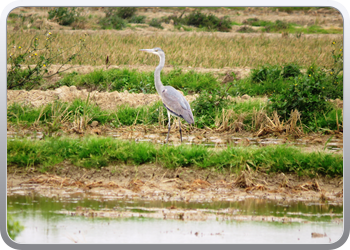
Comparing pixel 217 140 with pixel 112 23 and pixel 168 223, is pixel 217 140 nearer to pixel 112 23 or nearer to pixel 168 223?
pixel 168 223

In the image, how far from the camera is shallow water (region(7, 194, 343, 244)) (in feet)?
14.8

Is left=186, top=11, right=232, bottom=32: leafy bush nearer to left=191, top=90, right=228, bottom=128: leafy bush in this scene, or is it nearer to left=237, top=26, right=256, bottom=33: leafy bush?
left=237, top=26, right=256, bottom=33: leafy bush

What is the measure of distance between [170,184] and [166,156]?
605 mm

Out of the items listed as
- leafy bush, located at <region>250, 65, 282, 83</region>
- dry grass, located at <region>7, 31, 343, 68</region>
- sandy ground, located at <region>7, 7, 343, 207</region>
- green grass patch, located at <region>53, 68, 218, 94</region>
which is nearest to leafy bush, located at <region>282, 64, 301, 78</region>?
leafy bush, located at <region>250, 65, 282, 83</region>

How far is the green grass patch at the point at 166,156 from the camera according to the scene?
6680 mm

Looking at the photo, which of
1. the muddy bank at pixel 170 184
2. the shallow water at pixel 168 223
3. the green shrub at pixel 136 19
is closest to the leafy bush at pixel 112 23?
the green shrub at pixel 136 19

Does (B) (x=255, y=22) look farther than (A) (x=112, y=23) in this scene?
Yes

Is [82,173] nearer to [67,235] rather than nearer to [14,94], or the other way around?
[67,235]

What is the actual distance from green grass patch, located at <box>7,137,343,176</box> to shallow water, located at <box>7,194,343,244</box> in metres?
0.96

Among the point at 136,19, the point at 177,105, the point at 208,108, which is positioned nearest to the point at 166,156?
the point at 177,105

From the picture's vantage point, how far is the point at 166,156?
22.7 feet

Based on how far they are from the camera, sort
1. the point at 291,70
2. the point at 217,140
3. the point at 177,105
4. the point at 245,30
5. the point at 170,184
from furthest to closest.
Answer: the point at 245,30 → the point at 291,70 → the point at 217,140 → the point at 177,105 → the point at 170,184

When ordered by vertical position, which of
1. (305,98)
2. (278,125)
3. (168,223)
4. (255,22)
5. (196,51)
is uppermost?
(305,98)

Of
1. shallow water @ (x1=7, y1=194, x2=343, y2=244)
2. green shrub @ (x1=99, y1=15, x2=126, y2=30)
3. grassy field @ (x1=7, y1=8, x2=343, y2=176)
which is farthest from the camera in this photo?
green shrub @ (x1=99, y1=15, x2=126, y2=30)
